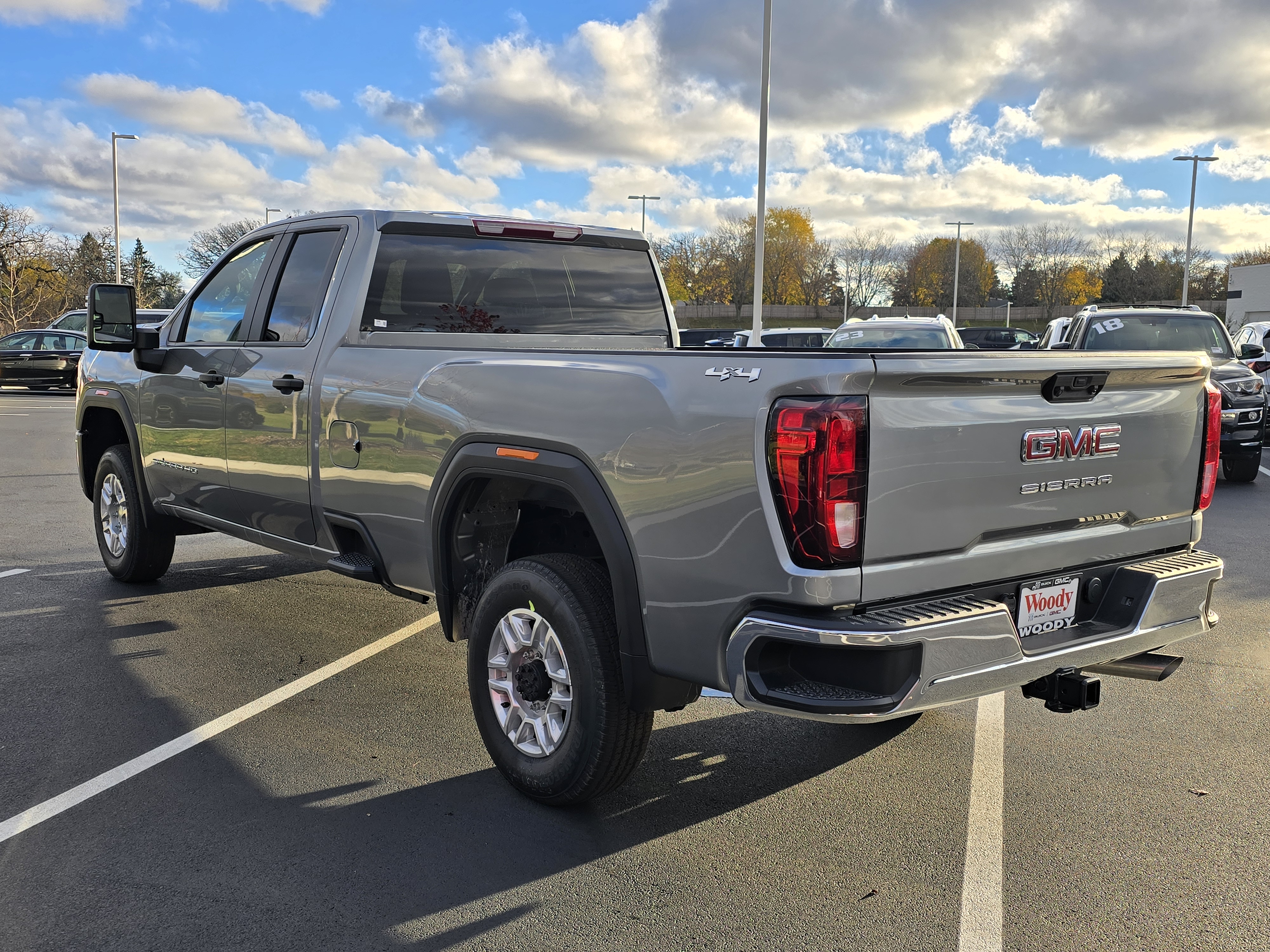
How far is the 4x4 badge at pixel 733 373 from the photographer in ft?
9.29

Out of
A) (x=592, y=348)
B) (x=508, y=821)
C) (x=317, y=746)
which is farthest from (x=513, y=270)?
(x=508, y=821)

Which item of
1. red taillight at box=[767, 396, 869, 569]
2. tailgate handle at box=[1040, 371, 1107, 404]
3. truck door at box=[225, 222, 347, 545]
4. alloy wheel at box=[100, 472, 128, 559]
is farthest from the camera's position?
alloy wheel at box=[100, 472, 128, 559]

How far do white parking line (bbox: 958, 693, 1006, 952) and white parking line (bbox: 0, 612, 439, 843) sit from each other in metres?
2.84

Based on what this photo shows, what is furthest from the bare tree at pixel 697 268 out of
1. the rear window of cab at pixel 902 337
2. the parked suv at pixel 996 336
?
the rear window of cab at pixel 902 337

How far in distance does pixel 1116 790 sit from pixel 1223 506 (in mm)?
7578

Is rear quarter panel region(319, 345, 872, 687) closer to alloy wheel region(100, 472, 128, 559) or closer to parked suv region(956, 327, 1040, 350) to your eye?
alloy wheel region(100, 472, 128, 559)

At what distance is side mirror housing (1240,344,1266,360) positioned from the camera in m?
12.3

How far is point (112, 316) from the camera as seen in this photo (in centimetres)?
557

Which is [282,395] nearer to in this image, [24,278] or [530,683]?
[530,683]

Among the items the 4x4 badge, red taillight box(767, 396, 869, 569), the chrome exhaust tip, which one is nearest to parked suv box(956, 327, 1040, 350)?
the chrome exhaust tip

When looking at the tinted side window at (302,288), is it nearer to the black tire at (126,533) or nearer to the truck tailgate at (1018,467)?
the black tire at (126,533)

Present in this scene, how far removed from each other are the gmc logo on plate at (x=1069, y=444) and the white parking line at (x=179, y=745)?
3217 millimetres

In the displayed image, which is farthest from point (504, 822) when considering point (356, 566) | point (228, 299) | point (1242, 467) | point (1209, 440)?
point (1242, 467)

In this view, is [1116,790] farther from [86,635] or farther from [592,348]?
[86,635]
